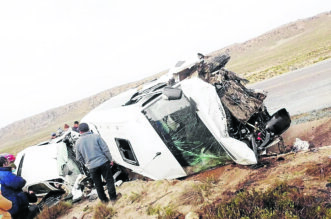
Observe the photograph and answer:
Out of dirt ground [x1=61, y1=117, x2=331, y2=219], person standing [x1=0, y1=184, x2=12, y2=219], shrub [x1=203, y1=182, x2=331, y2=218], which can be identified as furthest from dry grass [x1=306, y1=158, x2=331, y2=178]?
person standing [x1=0, y1=184, x2=12, y2=219]

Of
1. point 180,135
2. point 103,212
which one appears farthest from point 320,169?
point 103,212

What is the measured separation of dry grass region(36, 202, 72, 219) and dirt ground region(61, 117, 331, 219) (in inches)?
5.4

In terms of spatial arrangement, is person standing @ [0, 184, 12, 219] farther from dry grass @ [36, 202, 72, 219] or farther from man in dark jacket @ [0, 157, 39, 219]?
dry grass @ [36, 202, 72, 219]

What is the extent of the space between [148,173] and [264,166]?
7.12 feet

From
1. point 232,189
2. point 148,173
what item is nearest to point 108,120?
point 148,173

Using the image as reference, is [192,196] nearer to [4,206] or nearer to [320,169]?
[320,169]

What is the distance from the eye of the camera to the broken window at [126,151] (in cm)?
538

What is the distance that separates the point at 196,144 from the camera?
5.03 metres

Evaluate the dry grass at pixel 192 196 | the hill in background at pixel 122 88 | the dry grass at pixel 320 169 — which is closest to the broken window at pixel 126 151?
the dry grass at pixel 192 196

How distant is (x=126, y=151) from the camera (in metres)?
5.54

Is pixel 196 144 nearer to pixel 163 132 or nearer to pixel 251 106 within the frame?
pixel 163 132

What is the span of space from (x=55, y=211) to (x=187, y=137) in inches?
118

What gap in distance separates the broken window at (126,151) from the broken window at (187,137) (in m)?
0.78

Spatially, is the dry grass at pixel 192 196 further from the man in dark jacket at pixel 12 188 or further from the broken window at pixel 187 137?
the man in dark jacket at pixel 12 188
